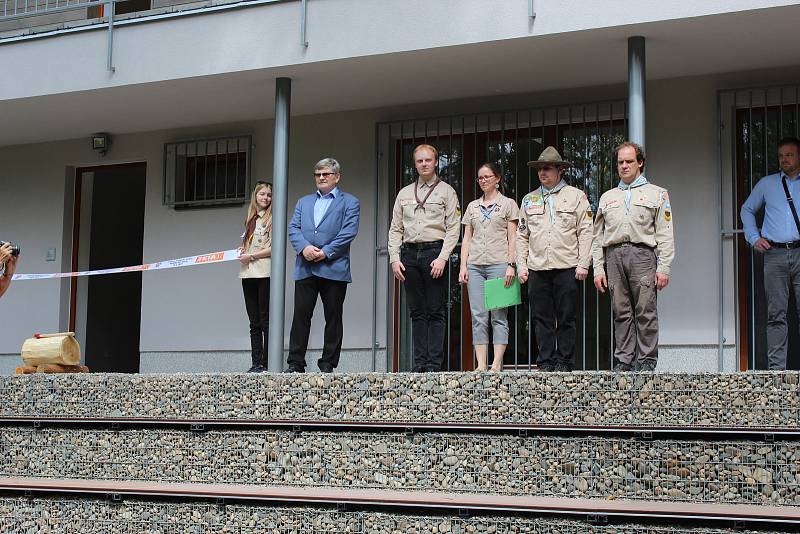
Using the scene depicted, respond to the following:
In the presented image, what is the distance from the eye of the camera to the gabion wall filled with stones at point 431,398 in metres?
6.60

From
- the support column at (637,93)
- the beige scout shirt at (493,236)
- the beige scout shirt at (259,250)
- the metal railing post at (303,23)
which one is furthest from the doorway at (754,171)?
the beige scout shirt at (259,250)

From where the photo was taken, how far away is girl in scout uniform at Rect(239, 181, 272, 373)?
379 inches

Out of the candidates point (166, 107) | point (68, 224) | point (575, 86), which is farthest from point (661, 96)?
point (68, 224)

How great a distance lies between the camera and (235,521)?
6543 mm

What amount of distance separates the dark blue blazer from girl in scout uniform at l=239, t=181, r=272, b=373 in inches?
34.0

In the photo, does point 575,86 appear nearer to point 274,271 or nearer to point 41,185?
point 274,271

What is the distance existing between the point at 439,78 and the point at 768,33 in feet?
8.89

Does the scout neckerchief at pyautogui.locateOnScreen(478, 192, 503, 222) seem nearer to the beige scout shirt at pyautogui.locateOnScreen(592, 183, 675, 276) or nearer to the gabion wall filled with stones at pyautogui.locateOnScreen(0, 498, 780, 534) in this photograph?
the beige scout shirt at pyautogui.locateOnScreen(592, 183, 675, 276)

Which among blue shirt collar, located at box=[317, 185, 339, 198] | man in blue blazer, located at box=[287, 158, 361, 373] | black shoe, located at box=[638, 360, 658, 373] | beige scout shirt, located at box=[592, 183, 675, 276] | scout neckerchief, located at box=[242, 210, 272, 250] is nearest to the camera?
black shoe, located at box=[638, 360, 658, 373]

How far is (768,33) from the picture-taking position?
855 cm

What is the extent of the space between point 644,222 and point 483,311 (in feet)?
4.46

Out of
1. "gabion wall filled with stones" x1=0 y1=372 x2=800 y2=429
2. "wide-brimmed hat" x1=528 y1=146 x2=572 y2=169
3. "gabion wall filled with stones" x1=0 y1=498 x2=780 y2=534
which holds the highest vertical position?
"wide-brimmed hat" x1=528 y1=146 x2=572 y2=169

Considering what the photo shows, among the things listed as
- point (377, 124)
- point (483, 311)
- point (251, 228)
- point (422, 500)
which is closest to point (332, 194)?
point (251, 228)

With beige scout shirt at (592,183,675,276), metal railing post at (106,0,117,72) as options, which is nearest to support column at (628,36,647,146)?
beige scout shirt at (592,183,675,276)
